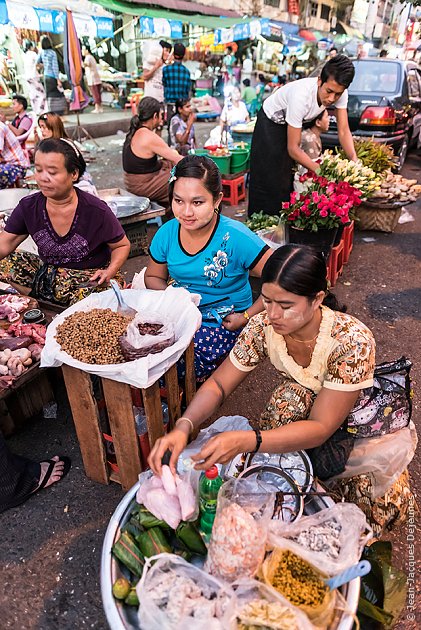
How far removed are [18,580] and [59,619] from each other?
0.95 feet

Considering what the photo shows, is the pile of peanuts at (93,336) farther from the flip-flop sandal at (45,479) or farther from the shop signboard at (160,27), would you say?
the shop signboard at (160,27)

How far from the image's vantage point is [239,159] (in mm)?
6816

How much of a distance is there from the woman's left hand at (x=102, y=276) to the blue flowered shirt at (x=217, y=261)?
18.2 inches

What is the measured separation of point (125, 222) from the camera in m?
4.63

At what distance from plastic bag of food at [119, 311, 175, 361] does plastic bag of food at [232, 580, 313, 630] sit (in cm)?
100

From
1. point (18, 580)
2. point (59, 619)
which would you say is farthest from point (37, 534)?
point (59, 619)

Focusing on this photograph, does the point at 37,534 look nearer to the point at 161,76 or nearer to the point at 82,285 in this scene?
the point at 82,285

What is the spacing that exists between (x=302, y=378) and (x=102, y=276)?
1.61 m

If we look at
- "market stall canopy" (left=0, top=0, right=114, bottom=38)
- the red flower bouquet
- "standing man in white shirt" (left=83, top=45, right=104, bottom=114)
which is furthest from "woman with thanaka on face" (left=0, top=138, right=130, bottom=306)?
"standing man in white shirt" (left=83, top=45, right=104, bottom=114)

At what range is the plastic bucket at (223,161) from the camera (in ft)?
21.3

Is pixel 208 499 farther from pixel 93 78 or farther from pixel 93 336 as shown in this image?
pixel 93 78

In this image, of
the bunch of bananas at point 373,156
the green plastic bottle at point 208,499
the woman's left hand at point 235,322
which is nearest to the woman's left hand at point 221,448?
the green plastic bottle at point 208,499

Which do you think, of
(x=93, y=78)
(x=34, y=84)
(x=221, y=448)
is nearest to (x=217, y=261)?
(x=221, y=448)

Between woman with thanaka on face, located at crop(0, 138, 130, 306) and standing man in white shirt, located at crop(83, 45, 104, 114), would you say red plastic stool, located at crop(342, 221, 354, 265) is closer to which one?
woman with thanaka on face, located at crop(0, 138, 130, 306)
